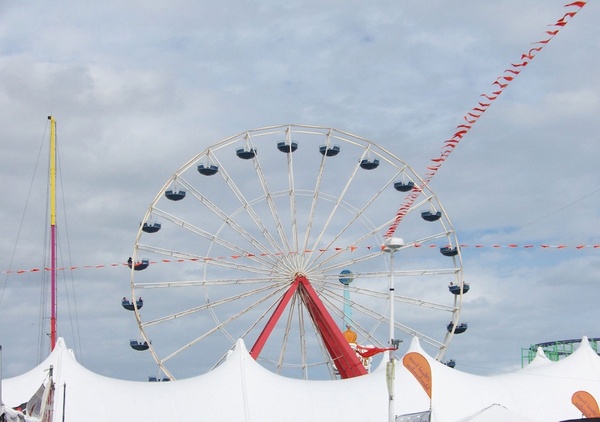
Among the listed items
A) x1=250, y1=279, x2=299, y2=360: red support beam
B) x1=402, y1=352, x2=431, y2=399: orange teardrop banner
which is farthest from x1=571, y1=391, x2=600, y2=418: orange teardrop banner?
x1=250, y1=279, x2=299, y2=360: red support beam

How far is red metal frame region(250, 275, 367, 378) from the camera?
2013 inches

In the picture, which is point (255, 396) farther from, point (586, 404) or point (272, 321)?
point (586, 404)

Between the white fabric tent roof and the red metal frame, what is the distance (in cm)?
362

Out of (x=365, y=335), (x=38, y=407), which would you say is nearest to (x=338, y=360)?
(x=365, y=335)

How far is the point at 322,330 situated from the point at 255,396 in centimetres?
869

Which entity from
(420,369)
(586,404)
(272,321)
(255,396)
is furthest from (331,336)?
(420,369)

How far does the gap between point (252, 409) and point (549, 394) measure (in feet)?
47.1

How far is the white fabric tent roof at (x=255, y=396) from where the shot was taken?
43.4 meters

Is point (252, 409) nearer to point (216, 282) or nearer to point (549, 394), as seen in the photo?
point (216, 282)

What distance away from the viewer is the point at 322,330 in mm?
51781

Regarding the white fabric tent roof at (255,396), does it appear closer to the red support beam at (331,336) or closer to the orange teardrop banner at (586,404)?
the red support beam at (331,336)

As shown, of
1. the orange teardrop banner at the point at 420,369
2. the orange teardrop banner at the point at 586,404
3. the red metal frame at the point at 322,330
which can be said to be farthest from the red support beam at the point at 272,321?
the orange teardrop banner at the point at 586,404

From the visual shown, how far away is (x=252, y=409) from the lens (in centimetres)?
4325

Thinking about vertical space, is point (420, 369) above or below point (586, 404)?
above
